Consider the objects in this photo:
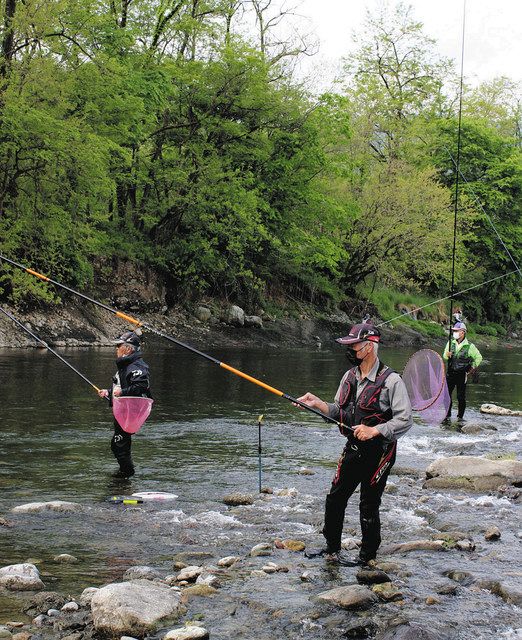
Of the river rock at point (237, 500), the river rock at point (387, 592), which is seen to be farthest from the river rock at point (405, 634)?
the river rock at point (237, 500)

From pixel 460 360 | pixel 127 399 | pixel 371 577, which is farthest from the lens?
pixel 460 360

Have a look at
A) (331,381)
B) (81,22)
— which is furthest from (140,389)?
(81,22)

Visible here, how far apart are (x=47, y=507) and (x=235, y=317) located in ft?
105

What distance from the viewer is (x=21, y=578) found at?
6.95 metres

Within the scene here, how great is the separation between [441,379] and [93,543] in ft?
27.9

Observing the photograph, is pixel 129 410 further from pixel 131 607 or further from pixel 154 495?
pixel 131 607

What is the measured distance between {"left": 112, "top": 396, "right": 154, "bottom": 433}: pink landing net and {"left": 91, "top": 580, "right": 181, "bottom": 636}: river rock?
481 cm

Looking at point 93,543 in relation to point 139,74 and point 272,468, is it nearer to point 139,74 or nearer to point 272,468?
point 272,468

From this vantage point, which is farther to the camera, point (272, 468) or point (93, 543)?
point (272, 468)

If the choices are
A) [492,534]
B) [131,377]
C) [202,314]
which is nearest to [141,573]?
[492,534]

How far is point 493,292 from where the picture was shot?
214 feet

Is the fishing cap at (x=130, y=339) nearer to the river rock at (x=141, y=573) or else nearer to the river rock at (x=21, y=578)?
the river rock at (x=141, y=573)

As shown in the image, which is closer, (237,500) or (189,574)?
(189,574)

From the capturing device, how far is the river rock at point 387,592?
22.7ft
